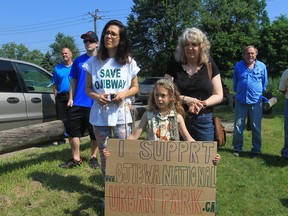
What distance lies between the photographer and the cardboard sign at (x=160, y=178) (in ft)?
9.82

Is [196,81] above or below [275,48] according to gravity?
below

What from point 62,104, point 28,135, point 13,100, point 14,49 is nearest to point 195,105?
point 28,135

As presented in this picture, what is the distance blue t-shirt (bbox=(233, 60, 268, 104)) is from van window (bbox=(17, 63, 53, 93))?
144 inches

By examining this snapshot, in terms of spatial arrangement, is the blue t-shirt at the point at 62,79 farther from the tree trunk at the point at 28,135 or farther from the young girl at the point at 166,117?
the young girl at the point at 166,117

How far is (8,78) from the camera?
6.22 metres

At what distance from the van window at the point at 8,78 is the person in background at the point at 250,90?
3848 mm

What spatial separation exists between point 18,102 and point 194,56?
3.90 metres

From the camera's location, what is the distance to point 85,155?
18.7 ft

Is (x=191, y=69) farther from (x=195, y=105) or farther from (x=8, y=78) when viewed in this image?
(x=8, y=78)

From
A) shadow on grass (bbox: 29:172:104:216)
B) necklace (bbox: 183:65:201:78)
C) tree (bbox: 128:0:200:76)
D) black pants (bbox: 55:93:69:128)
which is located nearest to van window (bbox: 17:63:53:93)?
black pants (bbox: 55:93:69:128)

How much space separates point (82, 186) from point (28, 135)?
101 cm

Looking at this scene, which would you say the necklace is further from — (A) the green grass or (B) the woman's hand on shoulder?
(A) the green grass

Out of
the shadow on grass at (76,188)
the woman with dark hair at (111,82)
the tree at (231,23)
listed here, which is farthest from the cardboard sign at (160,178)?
the tree at (231,23)

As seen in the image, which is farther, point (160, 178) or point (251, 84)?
point (251, 84)
